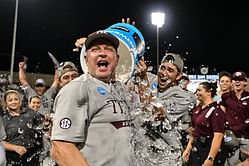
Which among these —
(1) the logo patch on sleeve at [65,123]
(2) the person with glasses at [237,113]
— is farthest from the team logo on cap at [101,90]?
(2) the person with glasses at [237,113]

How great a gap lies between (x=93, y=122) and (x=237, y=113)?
16.2 feet

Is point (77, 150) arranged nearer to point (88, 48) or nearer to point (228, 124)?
point (88, 48)

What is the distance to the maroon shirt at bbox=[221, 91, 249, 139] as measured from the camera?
754cm

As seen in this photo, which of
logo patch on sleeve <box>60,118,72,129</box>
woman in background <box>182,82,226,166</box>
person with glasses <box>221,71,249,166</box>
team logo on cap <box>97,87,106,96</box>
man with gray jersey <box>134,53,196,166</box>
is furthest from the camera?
person with glasses <box>221,71,249,166</box>

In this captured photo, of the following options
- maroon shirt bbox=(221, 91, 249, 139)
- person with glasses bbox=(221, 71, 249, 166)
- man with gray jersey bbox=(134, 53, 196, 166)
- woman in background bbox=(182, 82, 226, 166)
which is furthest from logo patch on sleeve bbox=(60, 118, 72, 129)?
maroon shirt bbox=(221, 91, 249, 139)

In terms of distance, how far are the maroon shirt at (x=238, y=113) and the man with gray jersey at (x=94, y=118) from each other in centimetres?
460

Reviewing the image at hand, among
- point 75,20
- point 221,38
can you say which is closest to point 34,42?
point 75,20

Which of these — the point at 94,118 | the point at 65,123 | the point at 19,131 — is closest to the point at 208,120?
the point at 19,131

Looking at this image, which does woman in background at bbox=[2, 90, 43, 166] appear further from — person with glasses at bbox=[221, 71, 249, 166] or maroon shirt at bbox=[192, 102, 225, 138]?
person with glasses at bbox=[221, 71, 249, 166]

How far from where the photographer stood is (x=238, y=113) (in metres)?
7.61

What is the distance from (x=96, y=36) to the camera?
3.31m

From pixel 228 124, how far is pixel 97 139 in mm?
4953

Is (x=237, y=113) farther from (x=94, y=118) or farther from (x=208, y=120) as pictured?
(x=94, y=118)

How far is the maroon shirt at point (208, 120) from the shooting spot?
6992 millimetres
